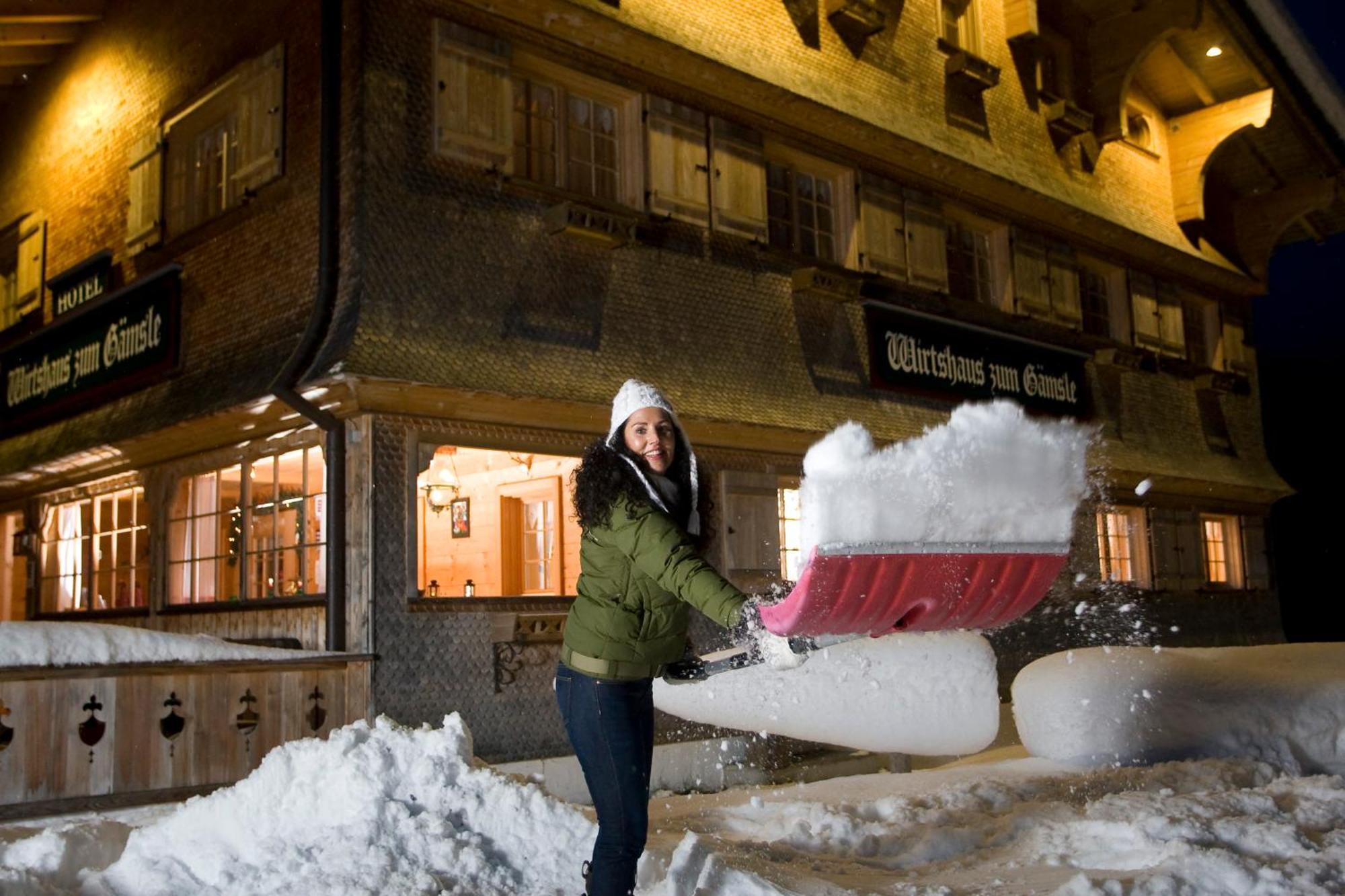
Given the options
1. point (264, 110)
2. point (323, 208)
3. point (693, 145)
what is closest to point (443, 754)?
point (323, 208)

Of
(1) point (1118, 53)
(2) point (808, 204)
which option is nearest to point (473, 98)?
(2) point (808, 204)

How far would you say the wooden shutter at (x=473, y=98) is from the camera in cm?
992

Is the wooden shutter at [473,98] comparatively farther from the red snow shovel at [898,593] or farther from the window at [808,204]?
the red snow shovel at [898,593]

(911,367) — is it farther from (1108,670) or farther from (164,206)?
(164,206)

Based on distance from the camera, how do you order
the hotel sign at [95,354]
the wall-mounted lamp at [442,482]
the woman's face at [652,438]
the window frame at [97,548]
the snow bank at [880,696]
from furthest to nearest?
the wall-mounted lamp at [442,482] < the window frame at [97,548] < the hotel sign at [95,354] < the snow bank at [880,696] < the woman's face at [652,438]

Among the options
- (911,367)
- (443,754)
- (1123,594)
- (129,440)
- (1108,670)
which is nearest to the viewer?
(443,754)

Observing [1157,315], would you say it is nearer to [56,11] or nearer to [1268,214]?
[1268,214]

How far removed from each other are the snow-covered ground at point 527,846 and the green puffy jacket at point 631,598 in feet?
4.27

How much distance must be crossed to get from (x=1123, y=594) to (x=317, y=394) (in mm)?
12385

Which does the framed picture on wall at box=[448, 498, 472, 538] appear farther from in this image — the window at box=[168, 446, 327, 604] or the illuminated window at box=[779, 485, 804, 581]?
the illuminated window at box=[779, 485, 804, 581]

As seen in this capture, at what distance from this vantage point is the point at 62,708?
7.02 meters

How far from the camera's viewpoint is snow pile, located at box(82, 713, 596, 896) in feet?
16.1

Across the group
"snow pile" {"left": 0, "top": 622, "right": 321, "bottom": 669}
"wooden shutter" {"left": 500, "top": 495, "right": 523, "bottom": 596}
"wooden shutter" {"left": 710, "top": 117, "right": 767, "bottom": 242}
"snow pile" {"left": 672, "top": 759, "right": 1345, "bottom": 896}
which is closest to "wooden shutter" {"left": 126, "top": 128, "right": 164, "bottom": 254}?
"wooden shutter" {"left": 500, "top": 495, "right": 523, "bottom": 596}

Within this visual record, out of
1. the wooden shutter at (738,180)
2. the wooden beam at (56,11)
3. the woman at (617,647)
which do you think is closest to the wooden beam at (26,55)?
the wooden beam at (56,11)
